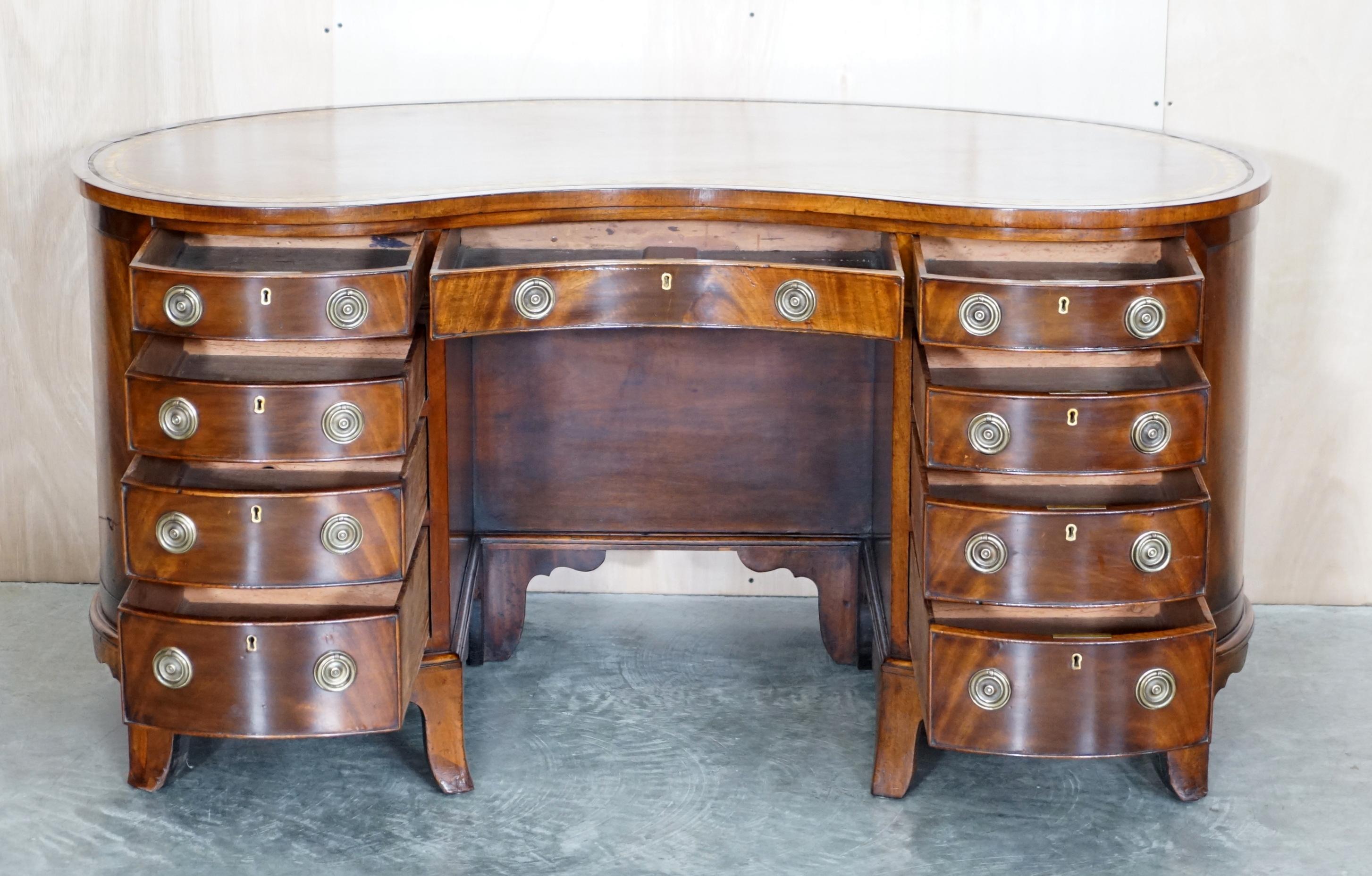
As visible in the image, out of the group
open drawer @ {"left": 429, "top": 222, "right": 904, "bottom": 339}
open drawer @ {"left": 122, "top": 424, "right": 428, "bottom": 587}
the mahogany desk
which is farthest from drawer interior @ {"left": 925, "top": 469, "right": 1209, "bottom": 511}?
open drawer @ {"left": 122, "top": 424, "right": 428, "bottom": 587}

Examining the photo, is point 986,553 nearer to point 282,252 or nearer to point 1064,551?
point 1064,551

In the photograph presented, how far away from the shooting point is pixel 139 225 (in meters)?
2.00

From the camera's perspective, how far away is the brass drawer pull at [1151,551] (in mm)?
1938

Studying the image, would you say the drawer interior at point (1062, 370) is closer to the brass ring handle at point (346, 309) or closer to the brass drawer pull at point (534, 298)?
the brass drawer pull at point (534, 298)

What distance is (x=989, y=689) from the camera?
1.96m

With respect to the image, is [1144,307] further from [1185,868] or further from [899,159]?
[1185,868]

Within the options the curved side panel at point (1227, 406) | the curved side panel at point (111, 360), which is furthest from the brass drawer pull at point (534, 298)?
the curved side panel at point (1227, 406)

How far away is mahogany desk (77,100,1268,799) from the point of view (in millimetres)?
1915

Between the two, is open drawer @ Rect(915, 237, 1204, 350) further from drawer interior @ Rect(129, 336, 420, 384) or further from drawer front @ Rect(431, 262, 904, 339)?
drawer interior @ Rect(129, 336, 420, 384)

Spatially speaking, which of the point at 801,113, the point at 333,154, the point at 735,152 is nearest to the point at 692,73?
the point at 801,113

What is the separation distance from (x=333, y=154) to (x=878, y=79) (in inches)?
37.5

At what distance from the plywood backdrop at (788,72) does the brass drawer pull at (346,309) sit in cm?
93

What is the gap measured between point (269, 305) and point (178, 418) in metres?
0.17

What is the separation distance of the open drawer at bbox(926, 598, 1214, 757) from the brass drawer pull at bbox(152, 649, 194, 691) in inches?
35.1
